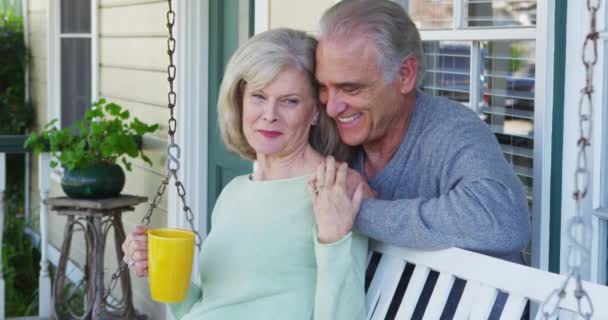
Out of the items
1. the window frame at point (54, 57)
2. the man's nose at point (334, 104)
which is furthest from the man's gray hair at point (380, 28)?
the window frame at point (54, 57)

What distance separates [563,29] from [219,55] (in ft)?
7.79

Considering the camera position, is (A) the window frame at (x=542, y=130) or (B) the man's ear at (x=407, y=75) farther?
(A) the window frame at (x=542, y=130)

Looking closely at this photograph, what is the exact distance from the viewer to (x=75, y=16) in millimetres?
7000

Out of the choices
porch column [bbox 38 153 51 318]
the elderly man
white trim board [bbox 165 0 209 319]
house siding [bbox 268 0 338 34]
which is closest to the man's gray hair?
the elderly man

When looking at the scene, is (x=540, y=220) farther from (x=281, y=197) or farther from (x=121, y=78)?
(x=121, y=78)

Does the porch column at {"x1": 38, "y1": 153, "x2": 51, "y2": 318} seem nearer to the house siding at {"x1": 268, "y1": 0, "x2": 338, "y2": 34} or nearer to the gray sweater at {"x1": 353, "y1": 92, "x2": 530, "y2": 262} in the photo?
the house siding at {"x1": 268, "y1": 0, "x2": 338, "y2": 34}

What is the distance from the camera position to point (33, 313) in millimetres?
5918

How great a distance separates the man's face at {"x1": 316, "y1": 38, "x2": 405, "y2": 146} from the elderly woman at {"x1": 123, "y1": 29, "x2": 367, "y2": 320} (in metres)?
0.06

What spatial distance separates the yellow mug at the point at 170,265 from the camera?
217cm

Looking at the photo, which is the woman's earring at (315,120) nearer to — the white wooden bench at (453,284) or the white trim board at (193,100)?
the white wooden bench at (453,284)

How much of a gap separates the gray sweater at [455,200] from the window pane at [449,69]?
26.8 inches

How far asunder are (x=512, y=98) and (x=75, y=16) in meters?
4.88

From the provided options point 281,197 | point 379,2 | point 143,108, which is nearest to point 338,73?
point 379,2

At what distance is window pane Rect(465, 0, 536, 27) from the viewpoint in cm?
261
